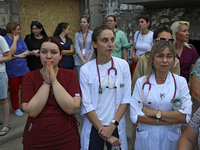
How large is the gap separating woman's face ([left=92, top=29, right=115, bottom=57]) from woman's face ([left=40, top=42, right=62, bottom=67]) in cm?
46

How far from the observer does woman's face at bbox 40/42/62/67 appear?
1.96 metres

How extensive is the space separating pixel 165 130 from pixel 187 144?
0.85 feet

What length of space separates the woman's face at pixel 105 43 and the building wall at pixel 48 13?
4.85m

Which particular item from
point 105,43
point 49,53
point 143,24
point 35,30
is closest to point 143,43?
point 143,24

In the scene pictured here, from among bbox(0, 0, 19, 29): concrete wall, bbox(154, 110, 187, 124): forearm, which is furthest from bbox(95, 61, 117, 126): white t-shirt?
bbox(0, 0, 19, 29): concrete wall

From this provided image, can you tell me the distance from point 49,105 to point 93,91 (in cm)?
48

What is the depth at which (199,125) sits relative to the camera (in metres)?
1.67

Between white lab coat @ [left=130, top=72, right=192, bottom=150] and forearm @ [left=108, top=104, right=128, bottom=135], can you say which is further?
forearm @ [left=108, top=104, right=128, bottom=135]

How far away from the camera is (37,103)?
71.4 inches

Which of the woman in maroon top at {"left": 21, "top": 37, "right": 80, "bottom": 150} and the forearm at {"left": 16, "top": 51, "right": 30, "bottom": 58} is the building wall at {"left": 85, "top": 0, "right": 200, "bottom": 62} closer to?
the forearm at {"left": 16, "top": 51, "right": 30, "bottom": 58}

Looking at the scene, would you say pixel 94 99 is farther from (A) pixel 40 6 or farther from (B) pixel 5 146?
(A) pixel 40 6

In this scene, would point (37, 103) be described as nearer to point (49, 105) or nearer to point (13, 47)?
→ point (49, 105)

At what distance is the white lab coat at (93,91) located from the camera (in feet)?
6.89

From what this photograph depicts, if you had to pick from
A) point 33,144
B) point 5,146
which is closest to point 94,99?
point 33,144
